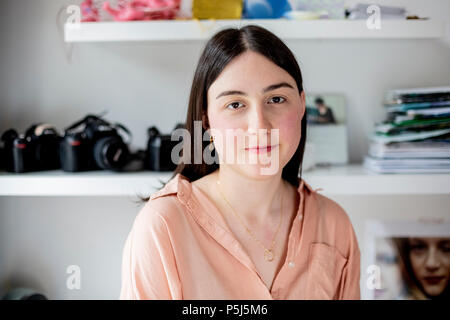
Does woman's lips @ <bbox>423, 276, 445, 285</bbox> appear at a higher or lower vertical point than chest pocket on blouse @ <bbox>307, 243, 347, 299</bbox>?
lower

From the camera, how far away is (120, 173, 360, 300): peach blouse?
59 cm

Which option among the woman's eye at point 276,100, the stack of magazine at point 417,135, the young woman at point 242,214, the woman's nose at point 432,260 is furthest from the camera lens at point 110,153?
the woman's nose at point 432,260

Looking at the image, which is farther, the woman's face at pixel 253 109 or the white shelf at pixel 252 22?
the white shelf at pixel 252 22

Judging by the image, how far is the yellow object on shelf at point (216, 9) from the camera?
0.85 m

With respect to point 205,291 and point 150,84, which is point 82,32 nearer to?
point 150,84

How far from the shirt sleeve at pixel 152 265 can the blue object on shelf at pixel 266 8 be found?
500 mm

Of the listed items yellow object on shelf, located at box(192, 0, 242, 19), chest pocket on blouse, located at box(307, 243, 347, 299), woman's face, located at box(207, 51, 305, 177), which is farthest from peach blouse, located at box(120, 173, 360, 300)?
yellow object on shelf, located at box(192, 0, 242, 19)

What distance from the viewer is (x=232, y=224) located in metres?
0.66

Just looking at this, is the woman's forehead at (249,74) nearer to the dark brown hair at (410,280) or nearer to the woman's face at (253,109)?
the woman's face at (253,109)

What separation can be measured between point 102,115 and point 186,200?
0.48m

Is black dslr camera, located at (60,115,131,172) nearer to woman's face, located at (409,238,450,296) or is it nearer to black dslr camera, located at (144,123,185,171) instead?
black dslr camera, located at (144,123,185,171)

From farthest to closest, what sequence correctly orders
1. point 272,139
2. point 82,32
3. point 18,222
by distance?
point 18,222, point 82,32, point 272,139
